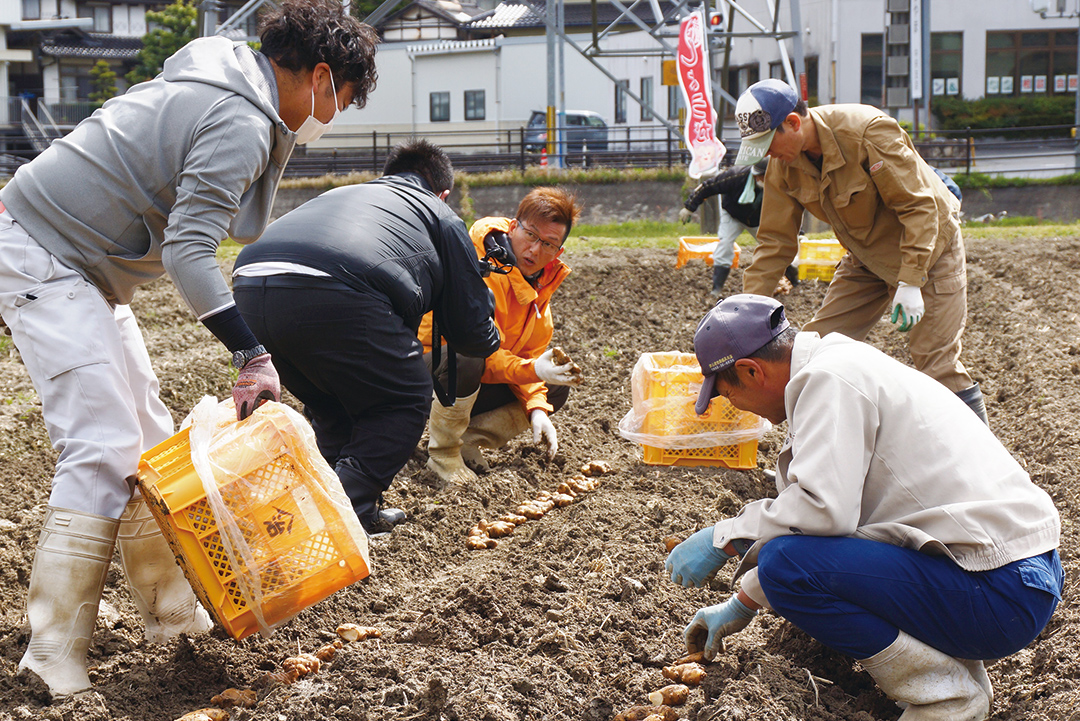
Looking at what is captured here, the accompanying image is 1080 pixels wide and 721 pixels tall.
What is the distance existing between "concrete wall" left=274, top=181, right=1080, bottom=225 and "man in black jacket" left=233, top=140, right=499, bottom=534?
11.5m

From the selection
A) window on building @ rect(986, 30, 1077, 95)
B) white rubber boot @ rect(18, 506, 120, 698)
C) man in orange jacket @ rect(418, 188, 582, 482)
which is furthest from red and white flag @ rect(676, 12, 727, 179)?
window on building @ rect(986, 30, 1077, 95)

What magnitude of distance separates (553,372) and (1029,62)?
2146cm

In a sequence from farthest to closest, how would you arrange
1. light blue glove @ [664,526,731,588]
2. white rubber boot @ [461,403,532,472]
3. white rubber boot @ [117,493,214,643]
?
white rubber boot @ [461,403,532,472] < white rubber boot @ [117,493,214,643] < light blue glove @ [664,526,731,588]

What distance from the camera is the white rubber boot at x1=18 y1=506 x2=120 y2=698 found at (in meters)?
2.31

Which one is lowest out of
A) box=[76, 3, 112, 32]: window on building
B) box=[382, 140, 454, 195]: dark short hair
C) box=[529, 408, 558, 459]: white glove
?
box=[529, 408, 558, 459]: white glove

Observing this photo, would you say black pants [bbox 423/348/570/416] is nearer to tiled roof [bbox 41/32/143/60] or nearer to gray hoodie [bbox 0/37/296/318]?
gray hoodie [bbox 0/37/296/318]

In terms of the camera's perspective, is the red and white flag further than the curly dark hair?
Yes

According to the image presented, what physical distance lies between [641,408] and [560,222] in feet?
2.86

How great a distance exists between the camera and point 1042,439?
174 inches

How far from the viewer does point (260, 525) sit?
2.30 meters

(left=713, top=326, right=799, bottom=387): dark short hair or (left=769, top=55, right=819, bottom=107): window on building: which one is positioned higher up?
(left=769, top=55, right=819, bottom=107): window on building

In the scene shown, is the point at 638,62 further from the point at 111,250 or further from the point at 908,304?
the point at 111,250

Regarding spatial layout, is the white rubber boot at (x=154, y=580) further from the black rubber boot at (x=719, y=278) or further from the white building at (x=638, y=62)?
the white building at (x=638, y=62)

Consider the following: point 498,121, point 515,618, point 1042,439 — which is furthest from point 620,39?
point 515,618
